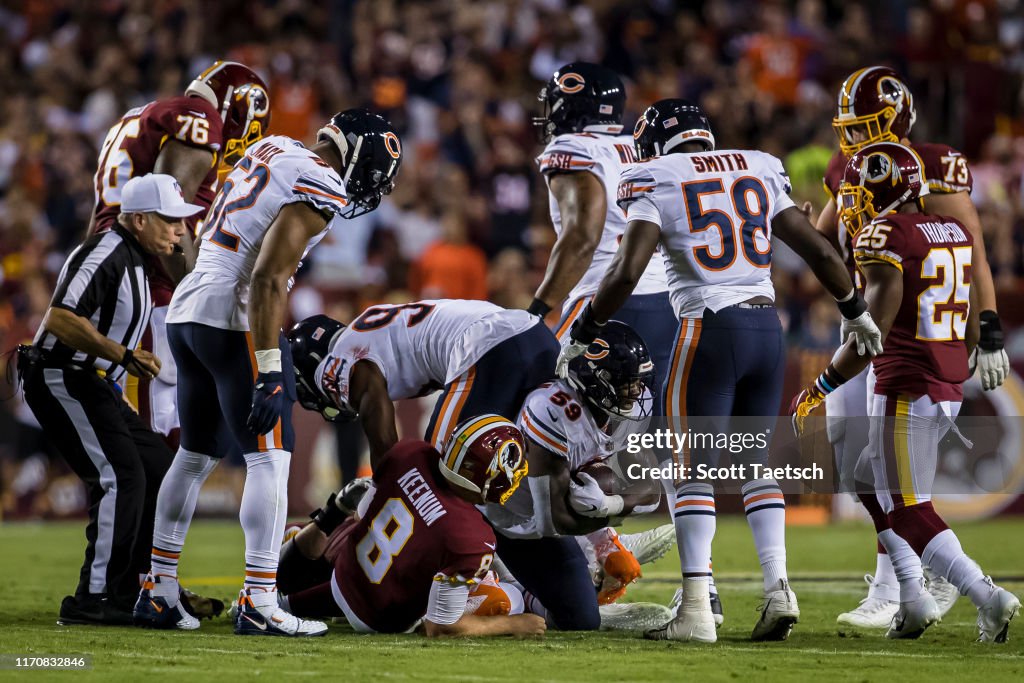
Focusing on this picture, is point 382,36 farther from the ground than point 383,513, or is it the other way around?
point 382,36

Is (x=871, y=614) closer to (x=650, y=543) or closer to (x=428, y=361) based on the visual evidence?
(x=650, y=543)

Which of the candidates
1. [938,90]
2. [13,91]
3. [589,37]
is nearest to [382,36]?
[589,37]

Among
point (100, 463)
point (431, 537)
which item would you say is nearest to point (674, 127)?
point (431, 537)

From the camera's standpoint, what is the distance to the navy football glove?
587cm

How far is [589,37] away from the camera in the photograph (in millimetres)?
16781

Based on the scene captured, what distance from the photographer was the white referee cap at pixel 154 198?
6766 millimetres

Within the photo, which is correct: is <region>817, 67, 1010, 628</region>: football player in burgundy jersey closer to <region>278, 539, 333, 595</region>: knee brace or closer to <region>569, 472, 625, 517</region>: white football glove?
<region>569, 472, 625, 517</region>: white football glove

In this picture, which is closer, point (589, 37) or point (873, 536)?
point (873, 536)

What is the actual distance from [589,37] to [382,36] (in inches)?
99.3

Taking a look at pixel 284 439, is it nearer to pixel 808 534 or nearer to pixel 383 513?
pixel 383 513

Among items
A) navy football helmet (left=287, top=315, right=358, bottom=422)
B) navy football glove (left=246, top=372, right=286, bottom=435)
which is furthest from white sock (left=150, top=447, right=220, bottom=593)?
navy football helmet (left=287, top=315, right=358, bottom=422)

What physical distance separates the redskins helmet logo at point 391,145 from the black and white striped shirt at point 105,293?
1355 mm

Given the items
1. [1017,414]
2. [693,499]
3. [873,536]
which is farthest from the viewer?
[1017,414]

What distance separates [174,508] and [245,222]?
135cm
